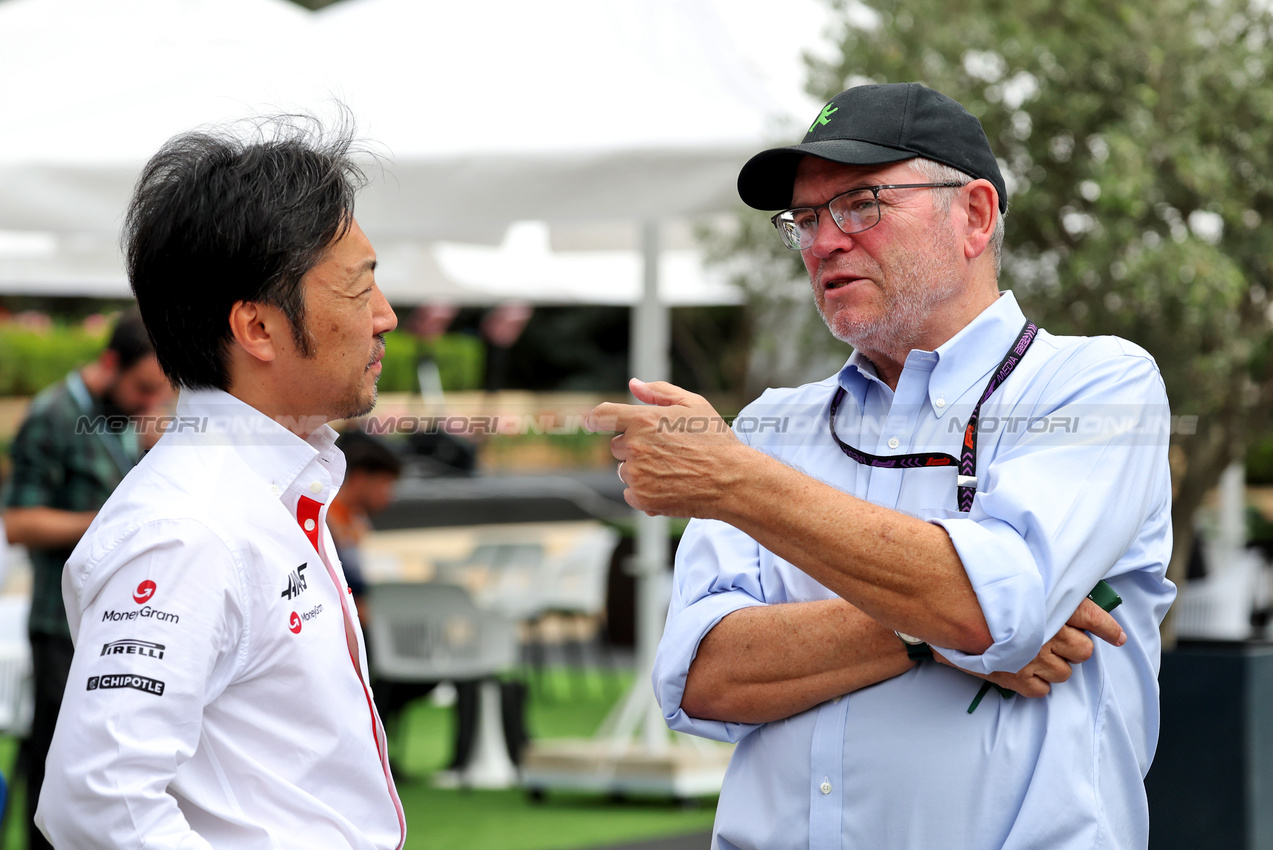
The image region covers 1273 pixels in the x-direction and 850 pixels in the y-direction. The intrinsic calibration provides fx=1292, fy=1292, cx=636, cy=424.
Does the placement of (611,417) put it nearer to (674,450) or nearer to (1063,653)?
(674,450)

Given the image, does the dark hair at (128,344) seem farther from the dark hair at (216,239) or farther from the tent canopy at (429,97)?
the dark hair at (216,239)

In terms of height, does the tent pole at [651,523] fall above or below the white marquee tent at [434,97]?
below

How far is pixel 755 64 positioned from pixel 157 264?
4039 millimetres

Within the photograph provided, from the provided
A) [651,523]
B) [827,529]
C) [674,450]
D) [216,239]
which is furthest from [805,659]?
[651,523]

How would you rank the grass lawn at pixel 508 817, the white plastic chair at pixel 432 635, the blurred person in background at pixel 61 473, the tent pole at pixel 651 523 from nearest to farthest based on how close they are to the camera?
the blurred person in background at pixel 61 473 → the grass lawn at pixel 508 817 → the tent pole at pixel 651 523 → the white plastic chair at pixel 432 635

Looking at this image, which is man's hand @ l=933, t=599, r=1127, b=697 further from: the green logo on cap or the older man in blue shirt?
the green logo on cap

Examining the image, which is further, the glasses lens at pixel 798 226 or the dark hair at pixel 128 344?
the dark hair at pixel 128 344

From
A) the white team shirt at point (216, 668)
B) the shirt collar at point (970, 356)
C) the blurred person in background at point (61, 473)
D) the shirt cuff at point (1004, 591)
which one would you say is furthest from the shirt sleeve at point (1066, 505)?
the blurred person in background at point (61, 473)

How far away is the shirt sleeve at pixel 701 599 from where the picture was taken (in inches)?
79.2

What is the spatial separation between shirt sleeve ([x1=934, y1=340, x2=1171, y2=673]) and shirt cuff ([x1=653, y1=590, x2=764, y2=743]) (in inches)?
15.8

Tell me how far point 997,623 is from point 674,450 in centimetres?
47

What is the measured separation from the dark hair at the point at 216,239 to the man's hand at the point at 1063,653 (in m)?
1.05

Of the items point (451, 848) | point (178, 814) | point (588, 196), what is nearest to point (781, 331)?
point (588, 196)

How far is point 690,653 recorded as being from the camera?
6.58 feet
